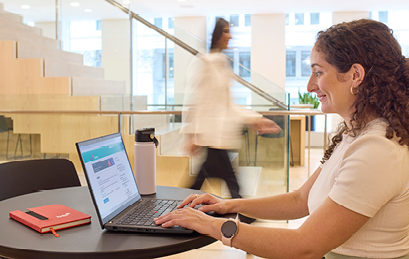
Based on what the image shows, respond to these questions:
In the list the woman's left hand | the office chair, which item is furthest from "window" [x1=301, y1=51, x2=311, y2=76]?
the woman's left hand

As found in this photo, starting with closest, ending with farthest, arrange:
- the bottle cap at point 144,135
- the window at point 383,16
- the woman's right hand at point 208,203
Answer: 1. the woman's right hand at point 208,203
2. the bottle cap at point 144,135
3. the window at point 383,16

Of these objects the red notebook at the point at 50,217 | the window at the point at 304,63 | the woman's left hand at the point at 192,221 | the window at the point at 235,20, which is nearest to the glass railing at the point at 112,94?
the red notebook at the point at 50,217

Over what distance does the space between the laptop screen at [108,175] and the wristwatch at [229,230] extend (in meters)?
0.31

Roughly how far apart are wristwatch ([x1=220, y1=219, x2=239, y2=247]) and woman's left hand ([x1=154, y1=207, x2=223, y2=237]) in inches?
0.8

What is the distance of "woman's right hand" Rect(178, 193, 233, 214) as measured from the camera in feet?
3.98

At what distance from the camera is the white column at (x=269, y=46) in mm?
8711

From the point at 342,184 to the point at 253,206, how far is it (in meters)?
0.42

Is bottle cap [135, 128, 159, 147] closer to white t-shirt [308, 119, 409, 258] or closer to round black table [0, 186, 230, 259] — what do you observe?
round black table [0, 186, 230, 259]

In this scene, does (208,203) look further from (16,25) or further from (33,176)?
(16,25)

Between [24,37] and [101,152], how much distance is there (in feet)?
13.9

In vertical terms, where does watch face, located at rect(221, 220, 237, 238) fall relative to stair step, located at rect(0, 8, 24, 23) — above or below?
below

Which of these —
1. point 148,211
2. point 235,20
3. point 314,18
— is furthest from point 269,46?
point 148,211

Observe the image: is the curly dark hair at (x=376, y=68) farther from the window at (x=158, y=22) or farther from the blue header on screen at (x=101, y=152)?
the window at (x=158, y=22)

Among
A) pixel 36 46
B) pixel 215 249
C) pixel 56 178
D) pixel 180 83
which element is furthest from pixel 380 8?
pixel 56 178
